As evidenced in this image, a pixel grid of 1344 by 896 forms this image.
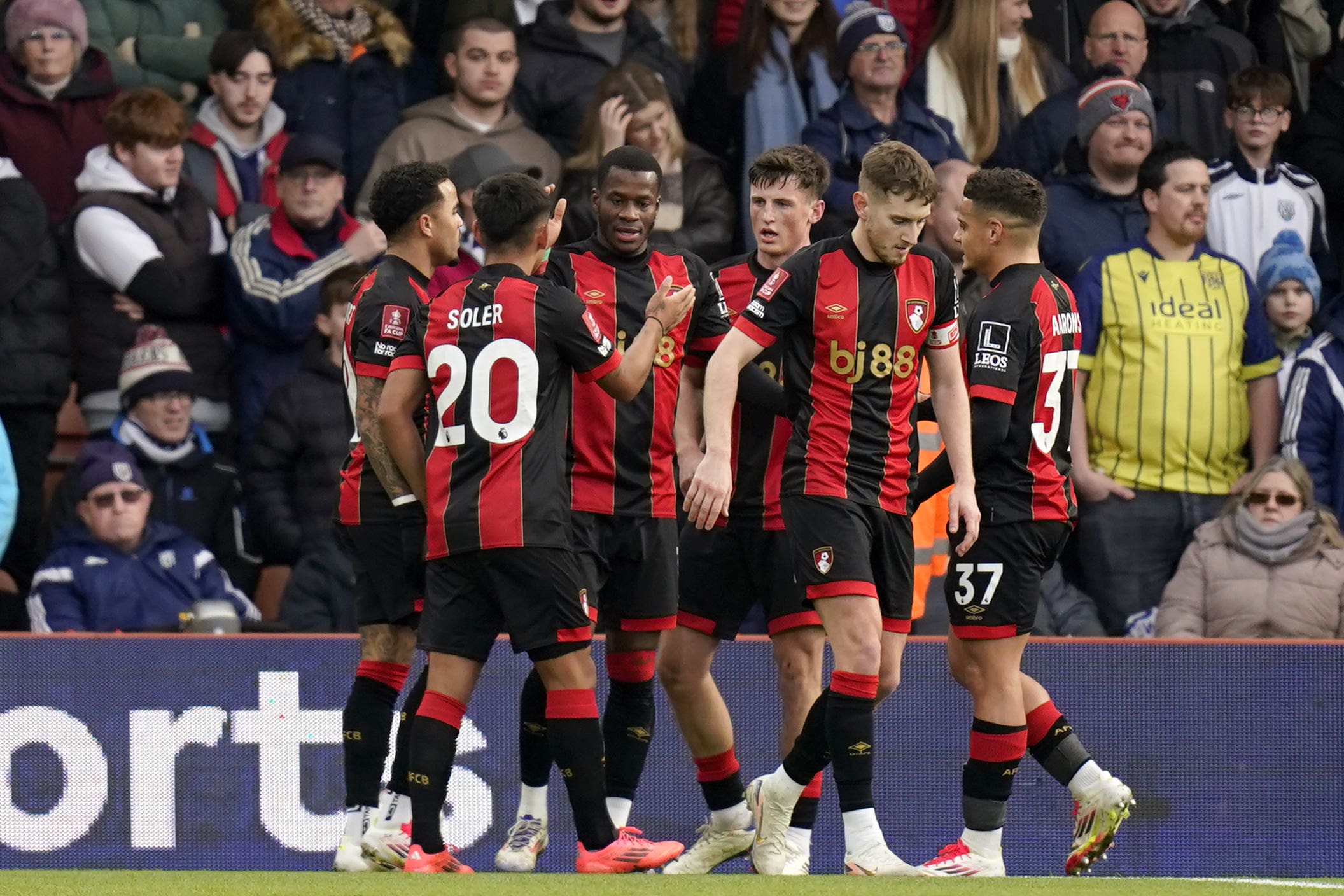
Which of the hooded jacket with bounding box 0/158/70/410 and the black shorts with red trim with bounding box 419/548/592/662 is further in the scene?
the hooded jacket with bounding box 0/158/70/410

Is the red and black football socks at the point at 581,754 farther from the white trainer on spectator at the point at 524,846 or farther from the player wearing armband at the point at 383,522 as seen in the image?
the player wearing armband at the point at 383,522

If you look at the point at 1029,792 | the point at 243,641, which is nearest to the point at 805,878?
the point at 1029,792

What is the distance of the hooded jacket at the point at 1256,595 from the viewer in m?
9.23

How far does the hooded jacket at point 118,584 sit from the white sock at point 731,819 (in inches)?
111

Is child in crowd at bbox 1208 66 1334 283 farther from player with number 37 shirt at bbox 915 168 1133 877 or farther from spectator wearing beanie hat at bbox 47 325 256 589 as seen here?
→ spectator wearing beanie hat at bbox 47 325 256 589

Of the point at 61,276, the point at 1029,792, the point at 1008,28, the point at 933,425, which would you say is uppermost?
the point at 1008,28

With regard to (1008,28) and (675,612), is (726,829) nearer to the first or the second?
(675,612)

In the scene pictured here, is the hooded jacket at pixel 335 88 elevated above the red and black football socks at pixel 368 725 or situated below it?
above

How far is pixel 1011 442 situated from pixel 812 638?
101 centimetres

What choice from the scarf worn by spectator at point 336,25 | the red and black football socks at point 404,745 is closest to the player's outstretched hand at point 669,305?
the red and black football socks at point 404,745

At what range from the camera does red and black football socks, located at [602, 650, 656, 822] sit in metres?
7.18

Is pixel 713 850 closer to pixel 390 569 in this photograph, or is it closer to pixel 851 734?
pixel 851 734

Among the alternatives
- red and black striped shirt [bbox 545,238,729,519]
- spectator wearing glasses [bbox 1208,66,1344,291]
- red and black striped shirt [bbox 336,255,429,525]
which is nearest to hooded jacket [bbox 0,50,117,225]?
red and black striped shirt [bbox 336,255,429,525]

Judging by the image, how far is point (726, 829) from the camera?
24.7 ft
